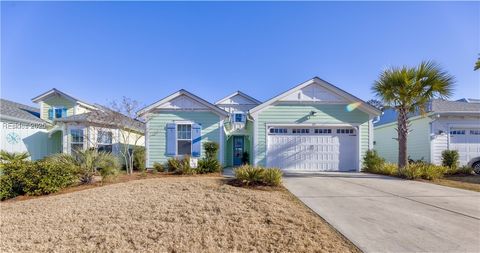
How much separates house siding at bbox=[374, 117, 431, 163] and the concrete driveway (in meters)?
6.71

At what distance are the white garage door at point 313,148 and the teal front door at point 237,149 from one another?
4.92 m

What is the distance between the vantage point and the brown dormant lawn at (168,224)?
12.8 ft

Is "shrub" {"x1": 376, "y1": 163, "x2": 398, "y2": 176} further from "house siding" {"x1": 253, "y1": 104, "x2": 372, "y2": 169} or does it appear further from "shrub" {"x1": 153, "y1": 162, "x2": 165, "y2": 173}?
"shrub" {"x1": 153, "y1": 162, "x2": 165, "y2": 173}

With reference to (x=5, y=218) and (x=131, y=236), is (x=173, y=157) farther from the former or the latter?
(x=131, y=236)

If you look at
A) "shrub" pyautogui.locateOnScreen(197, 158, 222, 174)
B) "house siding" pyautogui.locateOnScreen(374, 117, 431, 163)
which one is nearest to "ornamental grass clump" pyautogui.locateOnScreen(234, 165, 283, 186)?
"shrub" pyautogui.locateOnScreen(197, 158, 222, 174)

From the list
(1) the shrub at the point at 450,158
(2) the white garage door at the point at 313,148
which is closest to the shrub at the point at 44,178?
(2) the white garage door at the point at 313,148

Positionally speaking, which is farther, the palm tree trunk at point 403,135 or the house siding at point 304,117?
the house siding at point 304,117

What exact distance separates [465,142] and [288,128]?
1050 centimetres

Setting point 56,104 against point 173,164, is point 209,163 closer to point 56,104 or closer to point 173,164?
point 173,164

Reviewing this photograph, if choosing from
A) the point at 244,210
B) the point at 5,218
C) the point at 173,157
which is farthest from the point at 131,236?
the point at 173,157

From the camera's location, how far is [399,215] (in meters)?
5.36

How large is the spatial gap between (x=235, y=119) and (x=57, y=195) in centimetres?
1687

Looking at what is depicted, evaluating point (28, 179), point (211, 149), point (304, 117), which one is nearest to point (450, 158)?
point (304, 117)

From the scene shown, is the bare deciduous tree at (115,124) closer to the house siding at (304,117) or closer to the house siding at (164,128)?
the house siding at (164,128)
